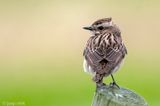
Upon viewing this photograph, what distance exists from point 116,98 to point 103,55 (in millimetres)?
2949

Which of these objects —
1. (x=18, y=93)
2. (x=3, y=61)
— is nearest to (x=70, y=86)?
(x=18, y=93)

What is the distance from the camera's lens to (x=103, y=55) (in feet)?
36.8

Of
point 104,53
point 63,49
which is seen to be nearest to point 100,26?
point 104,53

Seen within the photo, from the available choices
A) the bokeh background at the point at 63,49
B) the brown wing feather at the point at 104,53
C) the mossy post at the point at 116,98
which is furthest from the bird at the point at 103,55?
the bokeh background at the point at 63,49

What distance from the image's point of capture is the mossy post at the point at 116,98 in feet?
27.0

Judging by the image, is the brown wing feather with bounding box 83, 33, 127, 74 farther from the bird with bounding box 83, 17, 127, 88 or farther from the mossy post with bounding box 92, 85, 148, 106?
the mossy post with bounding box 92, 85, 148, 106

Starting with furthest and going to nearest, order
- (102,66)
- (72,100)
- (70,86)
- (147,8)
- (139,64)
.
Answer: (147,8)
(139,64)
(70,86)
(72,100)
(102,66)

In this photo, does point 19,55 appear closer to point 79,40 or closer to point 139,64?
point 79,40

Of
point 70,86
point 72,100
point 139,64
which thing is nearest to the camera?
point 72,100

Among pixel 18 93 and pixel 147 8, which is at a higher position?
pixel 147 8

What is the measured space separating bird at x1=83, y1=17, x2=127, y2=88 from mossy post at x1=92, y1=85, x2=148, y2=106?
191cm

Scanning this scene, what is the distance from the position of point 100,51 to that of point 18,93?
5489 mm

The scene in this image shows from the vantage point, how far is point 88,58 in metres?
11.4

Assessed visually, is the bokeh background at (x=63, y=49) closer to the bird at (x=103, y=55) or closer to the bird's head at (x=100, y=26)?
the bird's head at (x=100, y=26)
